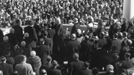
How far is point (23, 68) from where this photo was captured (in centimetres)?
1430

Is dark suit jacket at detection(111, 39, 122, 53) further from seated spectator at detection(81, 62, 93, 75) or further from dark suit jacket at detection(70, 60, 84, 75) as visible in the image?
seated spectator at detection(81, 62, 93, 75)

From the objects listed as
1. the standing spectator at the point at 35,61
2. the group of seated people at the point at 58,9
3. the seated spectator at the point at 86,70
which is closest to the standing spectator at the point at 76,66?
the seated spectator at the point at 86,70

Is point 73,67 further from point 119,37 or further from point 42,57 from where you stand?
point 119,37

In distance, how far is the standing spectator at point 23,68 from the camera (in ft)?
46.9

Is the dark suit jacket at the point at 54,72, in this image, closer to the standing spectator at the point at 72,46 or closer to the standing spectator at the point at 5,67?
the standing spectator at the point at 5,67

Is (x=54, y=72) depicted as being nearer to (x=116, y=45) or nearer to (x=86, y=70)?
(x=86, y=70)

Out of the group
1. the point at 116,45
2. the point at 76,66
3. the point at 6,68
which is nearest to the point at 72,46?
A: the point at 116,45

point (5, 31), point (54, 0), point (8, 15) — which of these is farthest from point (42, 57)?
point (54, 0)

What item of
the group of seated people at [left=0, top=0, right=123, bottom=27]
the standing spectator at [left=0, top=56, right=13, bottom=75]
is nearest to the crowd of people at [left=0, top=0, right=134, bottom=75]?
the standing spectator at [left=0, top=56, right=13, bottom=75]

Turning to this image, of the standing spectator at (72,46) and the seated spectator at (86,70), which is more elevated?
the standing spectator at (72,46)

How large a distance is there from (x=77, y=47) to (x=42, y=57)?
141 cm

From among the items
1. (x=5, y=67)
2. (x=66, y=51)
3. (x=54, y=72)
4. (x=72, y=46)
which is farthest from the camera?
(x=66, y=51)

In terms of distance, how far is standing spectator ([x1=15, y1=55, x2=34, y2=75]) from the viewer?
1429cm

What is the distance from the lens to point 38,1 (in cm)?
3769
